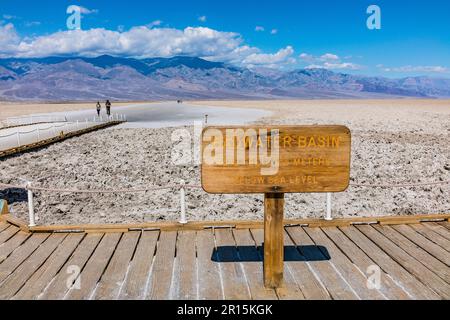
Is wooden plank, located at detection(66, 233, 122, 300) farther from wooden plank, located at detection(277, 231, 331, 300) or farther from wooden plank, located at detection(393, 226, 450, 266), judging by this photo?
wooden plank, located at detection(393, 226, 450, 266)

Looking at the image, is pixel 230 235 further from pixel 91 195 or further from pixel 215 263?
pixel 91 195

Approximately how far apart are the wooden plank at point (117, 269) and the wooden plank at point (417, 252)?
170 inches

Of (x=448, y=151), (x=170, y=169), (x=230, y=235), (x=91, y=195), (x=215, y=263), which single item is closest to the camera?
(x=215, y=263)

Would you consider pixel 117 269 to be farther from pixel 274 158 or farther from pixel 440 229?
pixel 440 229

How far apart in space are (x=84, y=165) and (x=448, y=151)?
65.0ft

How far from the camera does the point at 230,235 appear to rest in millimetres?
7332

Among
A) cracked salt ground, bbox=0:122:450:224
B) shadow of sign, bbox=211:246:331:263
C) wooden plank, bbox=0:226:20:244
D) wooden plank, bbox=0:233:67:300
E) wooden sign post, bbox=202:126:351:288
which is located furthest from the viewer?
cracked salt ground, bbox=0:122:450:224

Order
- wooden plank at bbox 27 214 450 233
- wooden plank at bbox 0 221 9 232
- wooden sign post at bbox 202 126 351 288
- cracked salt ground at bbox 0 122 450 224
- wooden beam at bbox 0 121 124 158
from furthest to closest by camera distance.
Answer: wooden beam at bbox 0 121 124 158 < cracked salt ground at bbox 0 122 450 224 < wooden plank at bbox 0 221 9 232 < wooden plank at bbox 27 214 450 233 < wooden sign post at bbox 202 126 351 288

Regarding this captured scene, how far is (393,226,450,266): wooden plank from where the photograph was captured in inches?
250

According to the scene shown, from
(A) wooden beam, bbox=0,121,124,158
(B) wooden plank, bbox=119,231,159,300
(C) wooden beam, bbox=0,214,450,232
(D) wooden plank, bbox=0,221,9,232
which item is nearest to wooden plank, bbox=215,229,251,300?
(C) wooden beam, bbox=0,214,450,232

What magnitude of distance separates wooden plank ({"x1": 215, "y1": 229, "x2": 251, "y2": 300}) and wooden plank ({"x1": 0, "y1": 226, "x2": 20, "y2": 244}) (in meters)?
3.63

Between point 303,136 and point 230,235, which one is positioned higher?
point 303,136

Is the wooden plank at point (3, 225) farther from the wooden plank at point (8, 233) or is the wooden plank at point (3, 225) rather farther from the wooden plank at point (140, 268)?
the wooden plank at point (140, 268)

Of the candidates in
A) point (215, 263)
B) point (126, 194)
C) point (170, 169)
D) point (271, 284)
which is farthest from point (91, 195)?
point (271, 284)
